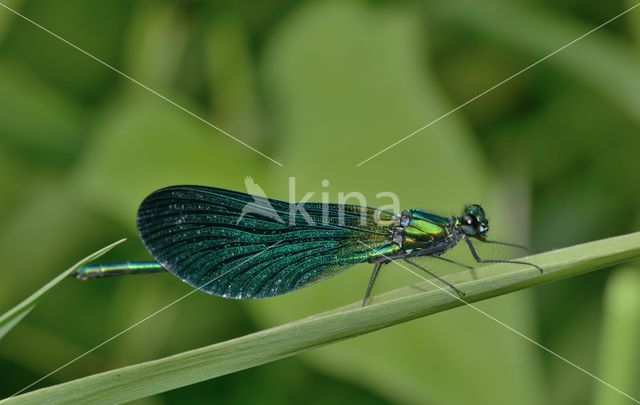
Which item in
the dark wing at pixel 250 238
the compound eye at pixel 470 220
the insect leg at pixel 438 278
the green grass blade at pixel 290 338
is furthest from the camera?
the compound eye at pixel 470 220

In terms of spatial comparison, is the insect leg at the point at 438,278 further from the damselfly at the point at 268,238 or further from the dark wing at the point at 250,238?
the dark wing at the point at 250,238

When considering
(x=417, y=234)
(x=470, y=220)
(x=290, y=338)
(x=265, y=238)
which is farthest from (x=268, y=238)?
(x=290, y=338)

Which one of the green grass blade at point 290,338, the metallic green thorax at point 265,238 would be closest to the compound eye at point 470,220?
the metallic green thorax at point 265,238

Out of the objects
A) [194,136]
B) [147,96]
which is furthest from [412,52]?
[147,96]

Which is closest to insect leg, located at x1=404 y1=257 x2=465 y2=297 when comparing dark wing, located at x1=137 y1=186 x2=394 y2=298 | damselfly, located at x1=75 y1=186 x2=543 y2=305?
damselfly, located at x1=75 y1=186 x2=543 y2=305

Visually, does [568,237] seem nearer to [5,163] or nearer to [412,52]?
[412,52]

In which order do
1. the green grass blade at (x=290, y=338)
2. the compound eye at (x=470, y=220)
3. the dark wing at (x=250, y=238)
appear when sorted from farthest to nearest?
the compound eye at (x=470, y=220), the dark wing at (x=250, y=238), the green grass blade at (x=290, y=338)

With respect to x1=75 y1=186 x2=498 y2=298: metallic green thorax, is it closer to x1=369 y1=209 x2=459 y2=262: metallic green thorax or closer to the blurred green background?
x1=369 y1=209 x2=459 y2=262: metallic green thorax
